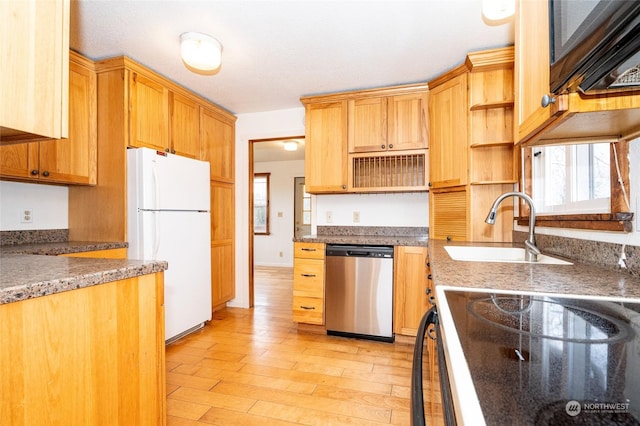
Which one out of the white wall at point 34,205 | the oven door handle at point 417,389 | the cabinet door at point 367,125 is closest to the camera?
the oven door handle at point 417,389

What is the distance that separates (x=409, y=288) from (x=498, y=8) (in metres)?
1.93

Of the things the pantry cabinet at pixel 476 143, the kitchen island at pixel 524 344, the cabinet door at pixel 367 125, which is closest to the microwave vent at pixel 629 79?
the kitchen island at pixel 524 344

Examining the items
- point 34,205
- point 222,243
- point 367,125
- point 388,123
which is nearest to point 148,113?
point 34,205

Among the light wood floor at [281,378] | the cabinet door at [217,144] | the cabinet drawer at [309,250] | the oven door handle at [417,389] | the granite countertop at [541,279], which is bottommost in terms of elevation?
the light wood floor at [281,378]

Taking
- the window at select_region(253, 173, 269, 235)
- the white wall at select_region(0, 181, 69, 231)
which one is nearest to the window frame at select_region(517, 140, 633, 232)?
the white wall at select_region(0, 181, 69, 231)

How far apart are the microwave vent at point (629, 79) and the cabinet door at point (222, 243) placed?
313 centimetres

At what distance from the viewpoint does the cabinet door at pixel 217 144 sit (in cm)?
317

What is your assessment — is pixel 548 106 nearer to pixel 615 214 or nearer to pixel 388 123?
pixel 615 214

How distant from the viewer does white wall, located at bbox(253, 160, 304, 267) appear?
6.34 metres

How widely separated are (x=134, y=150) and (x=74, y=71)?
27.2 inches

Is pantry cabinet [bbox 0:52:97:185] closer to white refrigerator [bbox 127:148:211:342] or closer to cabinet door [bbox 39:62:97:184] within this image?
cabinet door [bbox 39:62:97:184]

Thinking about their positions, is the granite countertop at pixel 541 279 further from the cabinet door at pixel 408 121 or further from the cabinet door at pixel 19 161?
the cabinet door at pixel 19 161

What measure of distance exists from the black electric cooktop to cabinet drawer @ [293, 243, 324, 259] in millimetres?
2053

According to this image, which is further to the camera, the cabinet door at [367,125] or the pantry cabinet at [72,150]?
the cabinet door at [367,125]
